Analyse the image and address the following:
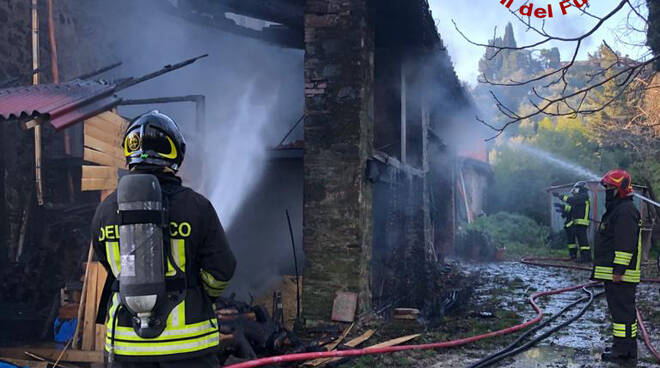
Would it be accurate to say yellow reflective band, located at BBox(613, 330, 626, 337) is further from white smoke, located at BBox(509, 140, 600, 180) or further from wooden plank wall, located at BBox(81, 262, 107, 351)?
white smoke, located at BBox(509, 140, 600, 180)

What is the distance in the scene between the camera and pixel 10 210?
6.94 meters

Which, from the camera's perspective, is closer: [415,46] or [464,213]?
[415,46]

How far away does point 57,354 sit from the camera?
5.23m

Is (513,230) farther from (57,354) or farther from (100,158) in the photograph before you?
(57,354)

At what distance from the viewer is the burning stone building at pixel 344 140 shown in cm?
685

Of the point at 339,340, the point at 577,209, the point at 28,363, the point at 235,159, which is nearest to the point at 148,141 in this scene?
the point at 28,363

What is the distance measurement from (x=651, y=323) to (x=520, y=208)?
20.0 meters

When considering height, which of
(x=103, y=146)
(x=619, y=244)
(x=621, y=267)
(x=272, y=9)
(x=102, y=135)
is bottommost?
(x=621, y=267)

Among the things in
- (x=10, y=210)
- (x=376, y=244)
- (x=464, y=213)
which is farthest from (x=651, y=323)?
(x=464, y=213)

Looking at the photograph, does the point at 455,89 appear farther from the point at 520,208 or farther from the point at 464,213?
the point at 520,208

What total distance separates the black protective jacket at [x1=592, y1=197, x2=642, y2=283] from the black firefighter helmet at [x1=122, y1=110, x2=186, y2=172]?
15.3 feet

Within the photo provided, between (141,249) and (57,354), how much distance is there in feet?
11.3

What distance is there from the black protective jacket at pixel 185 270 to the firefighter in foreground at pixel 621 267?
173 inches

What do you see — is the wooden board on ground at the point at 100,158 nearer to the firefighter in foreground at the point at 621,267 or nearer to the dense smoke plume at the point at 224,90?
the dense smoke plume at the point at 224,90
